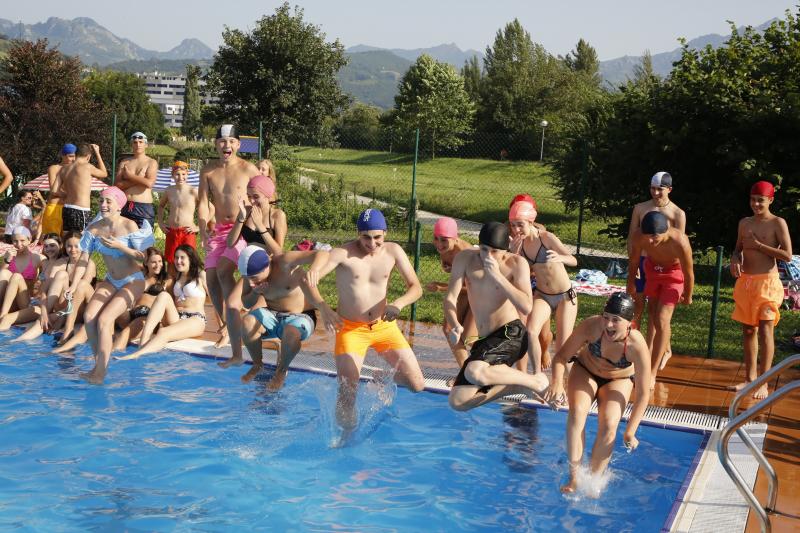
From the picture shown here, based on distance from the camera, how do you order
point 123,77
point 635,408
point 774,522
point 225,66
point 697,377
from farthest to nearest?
1. point 123,77
2. point 225,66
3. point 697,377
4. point 635,408
5. point 774,522

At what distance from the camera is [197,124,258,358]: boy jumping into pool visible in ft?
28.0

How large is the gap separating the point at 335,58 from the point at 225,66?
390 centimetres

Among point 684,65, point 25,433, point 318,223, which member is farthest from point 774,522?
point 318,223

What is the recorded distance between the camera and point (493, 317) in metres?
6.64

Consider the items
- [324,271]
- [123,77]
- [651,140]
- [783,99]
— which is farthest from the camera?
[123,77]

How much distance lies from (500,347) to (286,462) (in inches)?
74.1

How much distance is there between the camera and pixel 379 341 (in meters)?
7.03

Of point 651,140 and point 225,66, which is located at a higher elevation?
point 225,66

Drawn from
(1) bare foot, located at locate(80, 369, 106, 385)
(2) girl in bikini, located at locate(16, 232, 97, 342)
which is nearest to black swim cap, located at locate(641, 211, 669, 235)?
(1) bare foot, located at locate(80, 369, 106, 385)

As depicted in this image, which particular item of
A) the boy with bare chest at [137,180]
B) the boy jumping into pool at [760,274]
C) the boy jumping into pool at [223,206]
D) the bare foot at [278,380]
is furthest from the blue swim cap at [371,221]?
the boy with bare chest at [137,180]

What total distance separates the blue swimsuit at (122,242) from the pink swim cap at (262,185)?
1.79 metres

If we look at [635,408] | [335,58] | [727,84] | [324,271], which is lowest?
[635,408]

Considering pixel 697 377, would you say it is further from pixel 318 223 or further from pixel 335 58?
pixel 335 58

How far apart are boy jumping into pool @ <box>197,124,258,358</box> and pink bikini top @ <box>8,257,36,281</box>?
2.65m
